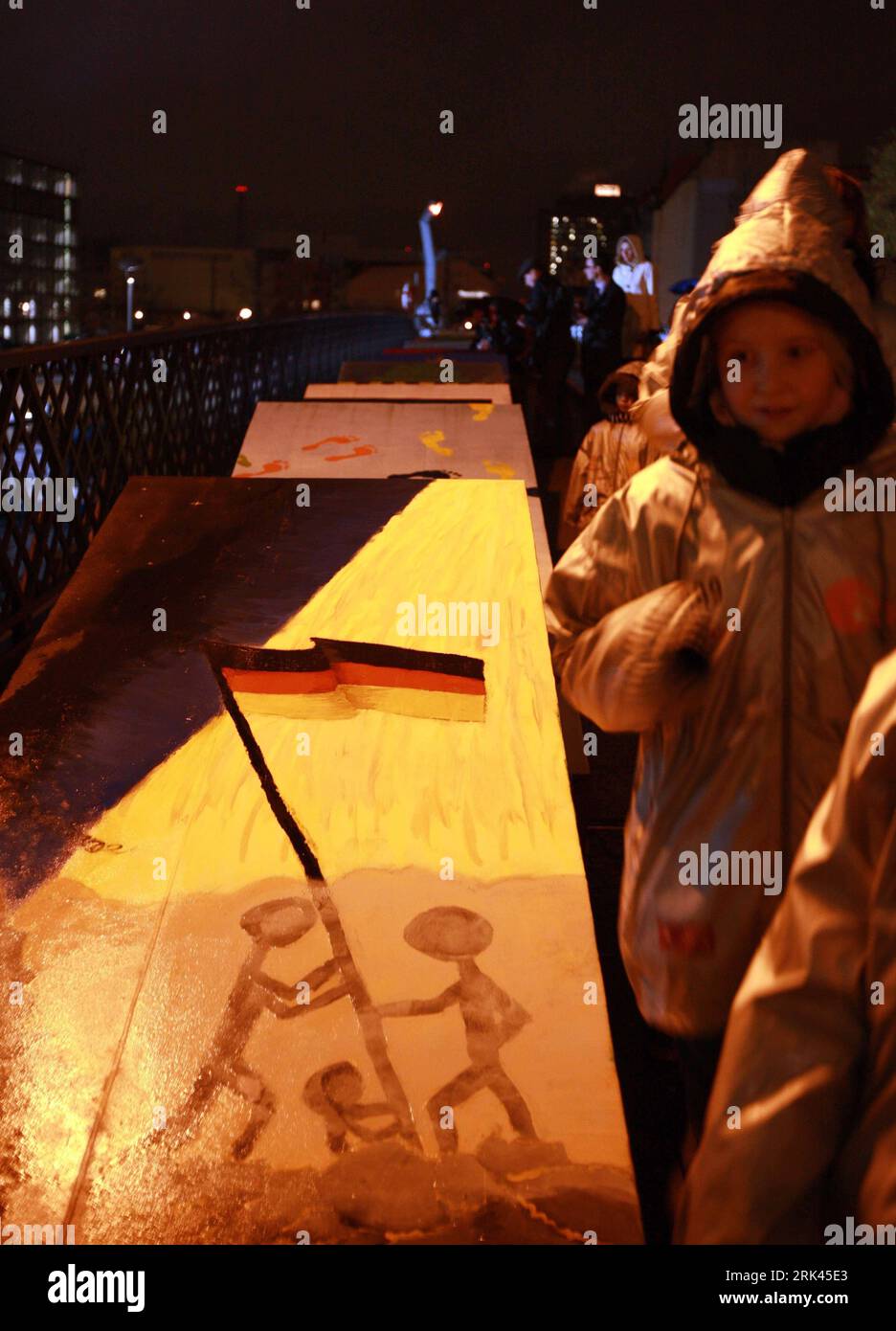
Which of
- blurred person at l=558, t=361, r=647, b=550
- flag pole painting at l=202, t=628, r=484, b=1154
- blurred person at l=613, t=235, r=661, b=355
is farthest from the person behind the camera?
blurred person at l=613, t=235, r=661, b=355

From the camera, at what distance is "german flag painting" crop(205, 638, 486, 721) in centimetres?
328

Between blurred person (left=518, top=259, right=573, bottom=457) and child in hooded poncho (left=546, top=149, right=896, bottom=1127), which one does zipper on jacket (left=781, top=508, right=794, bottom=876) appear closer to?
child in hooded poncho (left=546, top=149, right=896, bottom=1127)

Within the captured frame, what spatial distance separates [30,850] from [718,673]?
150cm

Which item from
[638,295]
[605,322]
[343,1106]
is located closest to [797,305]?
[343,1106]

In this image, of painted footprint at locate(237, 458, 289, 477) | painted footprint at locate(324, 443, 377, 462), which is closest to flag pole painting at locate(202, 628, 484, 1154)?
painted footprint at locate(237, 458, 289, 477)

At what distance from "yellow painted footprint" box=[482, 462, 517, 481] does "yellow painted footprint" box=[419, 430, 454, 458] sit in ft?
0.72

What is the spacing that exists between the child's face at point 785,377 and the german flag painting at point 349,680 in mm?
1236

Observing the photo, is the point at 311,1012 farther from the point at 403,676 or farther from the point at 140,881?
the point at 403,676

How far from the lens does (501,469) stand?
276 inches

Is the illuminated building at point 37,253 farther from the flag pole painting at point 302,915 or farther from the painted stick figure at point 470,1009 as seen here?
the painted stick figure at point 470,1009

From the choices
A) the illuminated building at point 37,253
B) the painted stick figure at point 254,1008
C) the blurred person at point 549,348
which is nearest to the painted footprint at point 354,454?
the painted stick figure at point 254,1008

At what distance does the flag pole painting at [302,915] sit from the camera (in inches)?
80.3

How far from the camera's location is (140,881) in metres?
2.70

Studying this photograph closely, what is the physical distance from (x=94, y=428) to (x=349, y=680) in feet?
12.3
